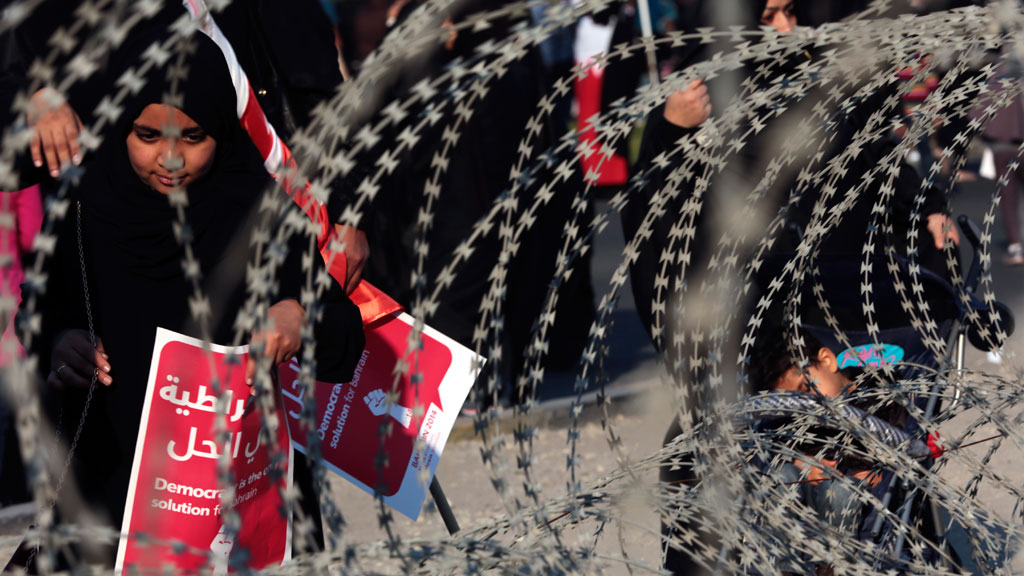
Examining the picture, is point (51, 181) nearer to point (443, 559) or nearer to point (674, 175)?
point (674, 175)

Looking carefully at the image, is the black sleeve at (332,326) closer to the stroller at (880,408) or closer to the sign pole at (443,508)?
the sign pole at (443,508)

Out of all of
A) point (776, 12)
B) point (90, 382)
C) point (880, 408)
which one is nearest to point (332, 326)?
point (90, 382)

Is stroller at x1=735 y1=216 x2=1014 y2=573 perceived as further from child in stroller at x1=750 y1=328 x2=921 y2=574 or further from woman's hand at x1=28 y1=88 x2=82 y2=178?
woman's hand at x1=28 y1=88 x2=82 y2=178

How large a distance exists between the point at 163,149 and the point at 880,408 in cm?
195

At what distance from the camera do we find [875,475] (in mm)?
3170

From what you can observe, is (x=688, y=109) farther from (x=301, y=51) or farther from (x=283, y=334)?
(x=283, y=334)

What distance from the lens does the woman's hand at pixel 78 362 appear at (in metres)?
2.74

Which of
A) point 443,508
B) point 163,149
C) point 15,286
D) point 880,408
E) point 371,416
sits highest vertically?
point 163,149

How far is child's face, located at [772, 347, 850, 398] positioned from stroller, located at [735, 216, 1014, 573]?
0.03 metres

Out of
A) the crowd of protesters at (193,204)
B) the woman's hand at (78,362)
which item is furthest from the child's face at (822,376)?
the woman's hand at (78,362)

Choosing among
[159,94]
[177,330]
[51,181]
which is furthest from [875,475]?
[51,181]

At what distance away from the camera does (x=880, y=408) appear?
138 inches

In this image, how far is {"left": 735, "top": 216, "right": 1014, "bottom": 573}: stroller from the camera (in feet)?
8.86

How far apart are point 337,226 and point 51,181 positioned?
0.69 metres
